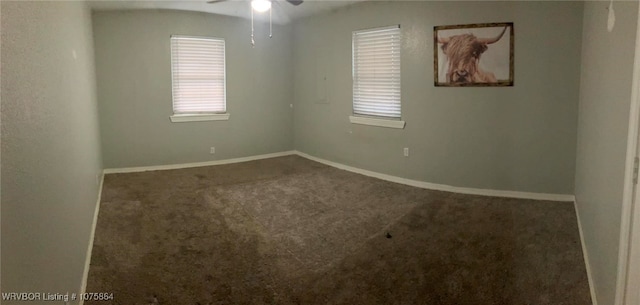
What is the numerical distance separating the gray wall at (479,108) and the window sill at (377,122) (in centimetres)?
7

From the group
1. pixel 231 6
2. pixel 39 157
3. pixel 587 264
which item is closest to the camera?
pixel 39 157

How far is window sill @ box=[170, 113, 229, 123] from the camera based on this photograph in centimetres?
618

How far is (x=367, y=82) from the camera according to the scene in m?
5.66

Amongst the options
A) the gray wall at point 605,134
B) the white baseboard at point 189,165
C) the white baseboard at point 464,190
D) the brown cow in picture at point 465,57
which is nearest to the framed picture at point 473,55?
the brown cow in picture at point 465,57

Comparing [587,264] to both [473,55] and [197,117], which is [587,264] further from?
[197,117]

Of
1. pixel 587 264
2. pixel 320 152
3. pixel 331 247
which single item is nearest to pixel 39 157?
pixel 331 247

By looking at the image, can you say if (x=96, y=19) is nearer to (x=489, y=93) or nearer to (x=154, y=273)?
(x=154, y=273)

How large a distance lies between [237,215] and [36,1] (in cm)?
260

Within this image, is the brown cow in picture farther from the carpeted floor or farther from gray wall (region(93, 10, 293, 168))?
gray wall (region(93, 10, 293, 168))

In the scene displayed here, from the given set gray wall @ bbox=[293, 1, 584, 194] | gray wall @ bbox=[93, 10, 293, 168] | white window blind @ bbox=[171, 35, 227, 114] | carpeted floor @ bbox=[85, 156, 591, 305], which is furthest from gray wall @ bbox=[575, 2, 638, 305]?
white window blind @ bbox=[171, 35, 227, 114]

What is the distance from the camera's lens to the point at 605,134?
2410 millimetres

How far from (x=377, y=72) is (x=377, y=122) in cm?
65

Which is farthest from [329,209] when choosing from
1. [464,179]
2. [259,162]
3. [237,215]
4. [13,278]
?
[13,278]

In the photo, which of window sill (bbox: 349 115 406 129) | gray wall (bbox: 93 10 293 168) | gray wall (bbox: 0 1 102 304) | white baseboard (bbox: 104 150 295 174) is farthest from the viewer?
white baseboard (bbox: 104 150 295 174)
